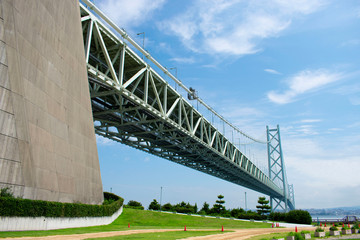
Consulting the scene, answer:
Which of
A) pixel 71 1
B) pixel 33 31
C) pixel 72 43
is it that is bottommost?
pixel 33 31

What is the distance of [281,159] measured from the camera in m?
97.1

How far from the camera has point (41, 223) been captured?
50.0ft

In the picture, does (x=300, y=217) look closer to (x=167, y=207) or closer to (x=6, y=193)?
(x=167, y=207)

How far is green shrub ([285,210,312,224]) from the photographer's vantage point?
4888 centimetres

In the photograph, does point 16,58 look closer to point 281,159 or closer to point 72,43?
point 72,43

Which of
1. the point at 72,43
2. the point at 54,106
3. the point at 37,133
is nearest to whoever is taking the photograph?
the point at 37,133

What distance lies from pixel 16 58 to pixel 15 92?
1763 mm

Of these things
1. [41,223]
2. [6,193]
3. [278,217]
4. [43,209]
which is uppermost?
[6,193]

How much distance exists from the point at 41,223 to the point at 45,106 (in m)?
6.28

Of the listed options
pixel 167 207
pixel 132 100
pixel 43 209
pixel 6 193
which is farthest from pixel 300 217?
pixel 6 193

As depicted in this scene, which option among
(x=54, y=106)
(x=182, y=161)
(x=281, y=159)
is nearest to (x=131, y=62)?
(x=54, y=106)

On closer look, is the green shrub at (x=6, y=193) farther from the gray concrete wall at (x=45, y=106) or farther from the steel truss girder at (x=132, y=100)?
the steel truss girder at (x=132, y=100)

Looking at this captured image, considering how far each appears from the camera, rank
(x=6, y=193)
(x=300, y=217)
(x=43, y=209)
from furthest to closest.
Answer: (x=300, y=217), (x=43, y=209), (x=6, y=193)

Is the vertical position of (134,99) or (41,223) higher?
(134,99)
